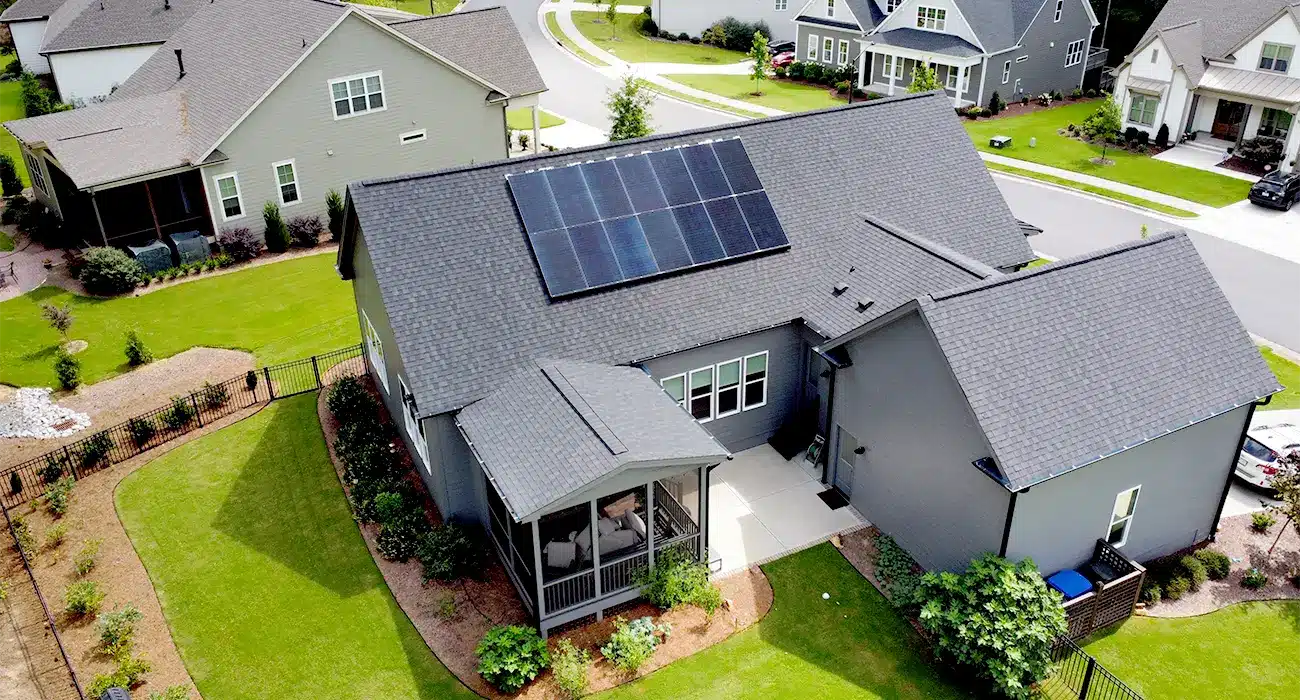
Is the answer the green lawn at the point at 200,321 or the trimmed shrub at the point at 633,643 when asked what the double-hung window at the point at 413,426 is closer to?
the trimmed shrub at the point at 633,643

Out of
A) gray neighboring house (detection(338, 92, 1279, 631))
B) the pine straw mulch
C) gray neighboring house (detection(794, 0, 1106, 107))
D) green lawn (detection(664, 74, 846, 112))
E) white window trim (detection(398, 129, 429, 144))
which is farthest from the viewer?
green lawn (detection(664, 74, 846, 112))

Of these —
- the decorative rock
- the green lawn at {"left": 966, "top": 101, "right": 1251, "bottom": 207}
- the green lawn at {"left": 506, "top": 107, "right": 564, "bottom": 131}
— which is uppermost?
the green lawn at {"left": 506, "top": 107, "right": 564, "bottom": 131}

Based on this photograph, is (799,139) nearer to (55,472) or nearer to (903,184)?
(903,184)

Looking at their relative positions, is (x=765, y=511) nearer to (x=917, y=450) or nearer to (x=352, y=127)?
(x=917, y=450)

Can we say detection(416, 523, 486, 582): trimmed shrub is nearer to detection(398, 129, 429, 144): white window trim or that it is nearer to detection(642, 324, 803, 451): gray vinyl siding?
detection(642, 324, 803, 451): gray vinyl siding

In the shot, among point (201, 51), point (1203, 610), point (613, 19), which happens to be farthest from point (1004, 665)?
point (613, 19)

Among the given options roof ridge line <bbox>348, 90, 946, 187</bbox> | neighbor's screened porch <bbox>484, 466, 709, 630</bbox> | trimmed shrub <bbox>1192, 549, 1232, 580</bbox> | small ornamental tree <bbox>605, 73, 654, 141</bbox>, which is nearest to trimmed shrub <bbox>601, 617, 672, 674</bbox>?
neighbor's screened porch <bbox>484, 466, 709, 630</bbox>
